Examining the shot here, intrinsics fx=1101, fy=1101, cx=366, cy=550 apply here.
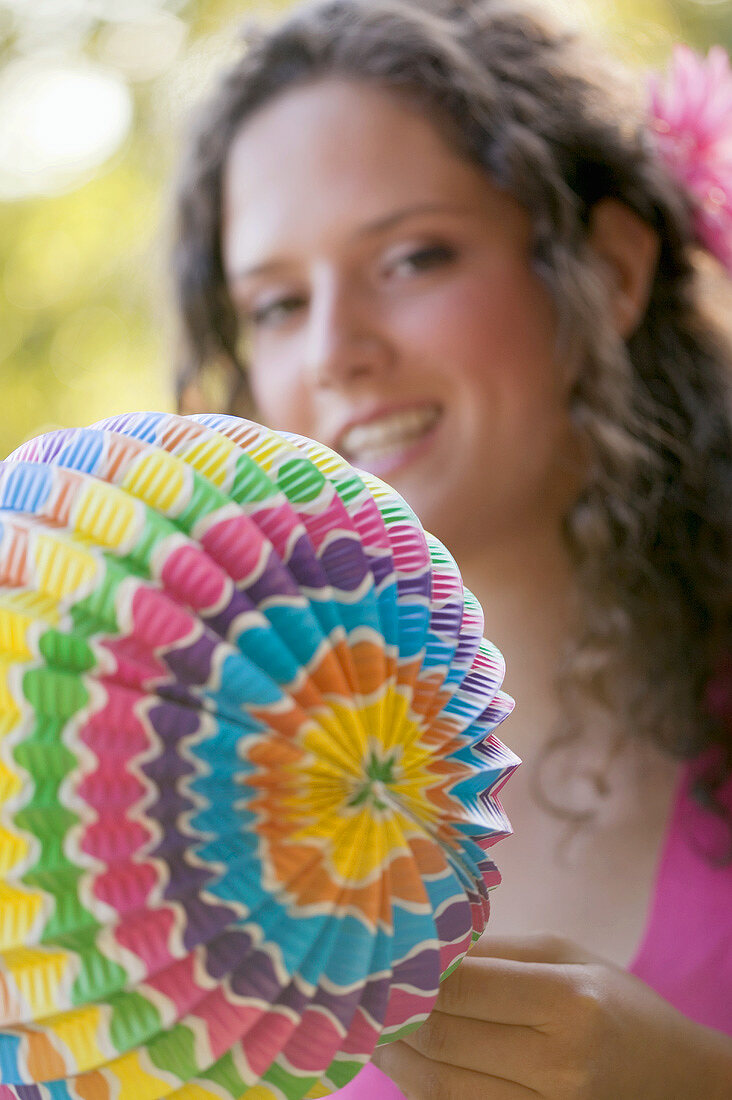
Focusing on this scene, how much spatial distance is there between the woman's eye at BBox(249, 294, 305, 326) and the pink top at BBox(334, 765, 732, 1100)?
0.66 metres

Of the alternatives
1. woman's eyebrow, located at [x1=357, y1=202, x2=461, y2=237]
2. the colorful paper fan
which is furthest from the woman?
the colorful paper fan

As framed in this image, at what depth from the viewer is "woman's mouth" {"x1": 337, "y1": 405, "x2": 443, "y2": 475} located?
1076 millimetres

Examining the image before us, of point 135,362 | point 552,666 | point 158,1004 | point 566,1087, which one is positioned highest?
point 158,1004

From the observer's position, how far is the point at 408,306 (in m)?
1.08

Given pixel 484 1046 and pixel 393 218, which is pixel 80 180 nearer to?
pixel 393 218

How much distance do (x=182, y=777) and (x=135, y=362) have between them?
12.4 feet

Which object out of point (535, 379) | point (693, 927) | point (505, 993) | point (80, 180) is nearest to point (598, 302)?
point (535, 379)

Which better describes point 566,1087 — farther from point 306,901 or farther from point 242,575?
point 242,575

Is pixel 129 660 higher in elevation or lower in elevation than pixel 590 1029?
higher

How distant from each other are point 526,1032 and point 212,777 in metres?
0.28

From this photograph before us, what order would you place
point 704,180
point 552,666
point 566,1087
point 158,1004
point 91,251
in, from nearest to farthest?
point 158,1004
point 566,1087
point 552,666
point 704,180
point 91,251

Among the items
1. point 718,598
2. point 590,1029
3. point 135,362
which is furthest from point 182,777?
point 135,362

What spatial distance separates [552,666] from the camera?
1150 millimetres

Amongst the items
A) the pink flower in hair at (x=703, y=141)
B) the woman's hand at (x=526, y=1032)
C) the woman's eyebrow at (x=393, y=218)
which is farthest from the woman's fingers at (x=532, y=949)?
the pink flower in hair at (x=703, y=141)
